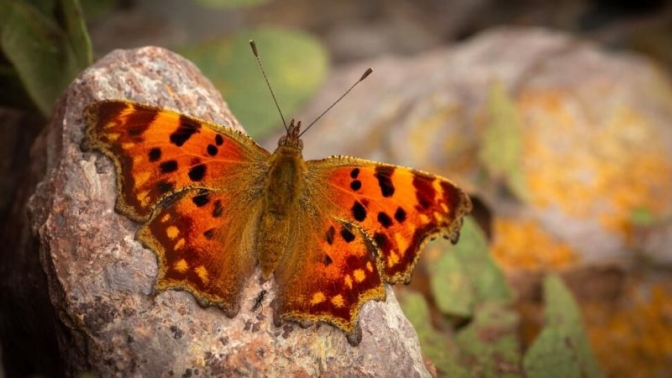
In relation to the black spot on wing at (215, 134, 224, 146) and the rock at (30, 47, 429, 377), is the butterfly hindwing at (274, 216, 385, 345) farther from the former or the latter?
the black spot on wing at (215, 134, 224, 146)

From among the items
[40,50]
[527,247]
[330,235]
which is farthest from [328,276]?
[527,247]

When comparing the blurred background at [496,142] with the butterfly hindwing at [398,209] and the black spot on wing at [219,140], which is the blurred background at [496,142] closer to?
the butterfly hindwing at [398,209]

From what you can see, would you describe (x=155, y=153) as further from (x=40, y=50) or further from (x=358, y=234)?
(x=40, y=50)

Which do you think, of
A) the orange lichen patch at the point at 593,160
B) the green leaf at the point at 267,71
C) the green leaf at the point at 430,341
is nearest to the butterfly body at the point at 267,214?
the green leaf at the point at 430,341

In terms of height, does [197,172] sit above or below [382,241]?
above

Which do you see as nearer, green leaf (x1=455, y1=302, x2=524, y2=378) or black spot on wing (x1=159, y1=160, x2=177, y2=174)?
black spot on wing (x1=159, y1=160, x2=177, y2=174)

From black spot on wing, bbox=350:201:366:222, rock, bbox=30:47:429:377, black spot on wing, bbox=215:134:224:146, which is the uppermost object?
black spot on wing, bbox=215:134:224:146

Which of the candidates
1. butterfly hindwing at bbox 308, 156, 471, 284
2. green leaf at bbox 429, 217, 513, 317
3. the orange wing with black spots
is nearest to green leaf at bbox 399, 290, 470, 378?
green leaf at bbox 429, 217, 513, 317
